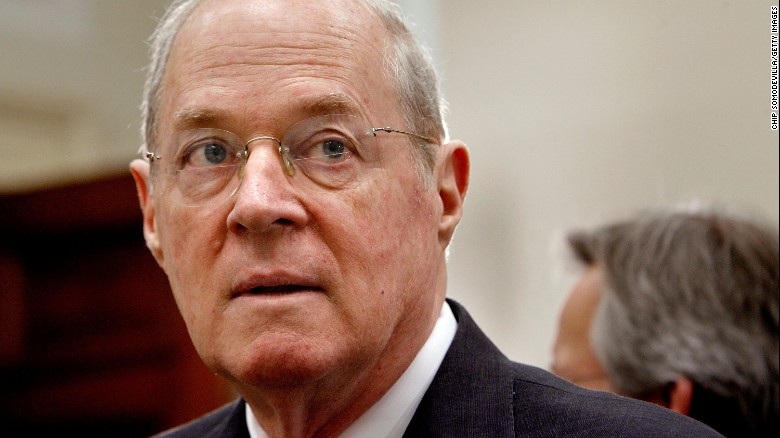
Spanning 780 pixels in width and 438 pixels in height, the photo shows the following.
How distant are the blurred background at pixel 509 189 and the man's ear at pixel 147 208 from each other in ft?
5.86

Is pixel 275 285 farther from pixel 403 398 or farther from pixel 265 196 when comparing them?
pixel 403 398

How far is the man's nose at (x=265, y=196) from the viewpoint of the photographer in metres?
1.80

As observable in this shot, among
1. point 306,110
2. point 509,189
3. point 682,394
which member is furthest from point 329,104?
point 509,189

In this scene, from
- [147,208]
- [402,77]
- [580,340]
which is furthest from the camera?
[580,340]

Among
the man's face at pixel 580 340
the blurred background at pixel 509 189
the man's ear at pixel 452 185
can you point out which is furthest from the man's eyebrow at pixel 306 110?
the blurred background at pixel 509 189

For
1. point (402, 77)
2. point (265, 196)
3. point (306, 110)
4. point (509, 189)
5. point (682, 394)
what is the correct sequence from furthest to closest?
point (509, 189), point (682, 394), point (402, 77), point (306, 110), point (265, 196)

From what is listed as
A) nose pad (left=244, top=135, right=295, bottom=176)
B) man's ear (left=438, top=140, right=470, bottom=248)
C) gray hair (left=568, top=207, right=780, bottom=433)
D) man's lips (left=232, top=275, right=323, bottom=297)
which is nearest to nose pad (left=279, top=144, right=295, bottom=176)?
nose pad (left=244, top=135, right=295, bottom=176)

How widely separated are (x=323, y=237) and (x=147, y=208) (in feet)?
2.12

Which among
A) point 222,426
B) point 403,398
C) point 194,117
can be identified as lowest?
point 222,426

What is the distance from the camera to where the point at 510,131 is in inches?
184

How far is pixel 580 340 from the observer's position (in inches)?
126

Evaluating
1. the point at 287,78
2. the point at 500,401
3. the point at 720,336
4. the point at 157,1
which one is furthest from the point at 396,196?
the point at 157,1

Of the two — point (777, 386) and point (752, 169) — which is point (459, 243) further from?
point (777, 386)

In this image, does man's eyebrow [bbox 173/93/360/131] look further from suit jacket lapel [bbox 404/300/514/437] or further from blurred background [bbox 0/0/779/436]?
blurred background [bbox 0/0/779/436]
